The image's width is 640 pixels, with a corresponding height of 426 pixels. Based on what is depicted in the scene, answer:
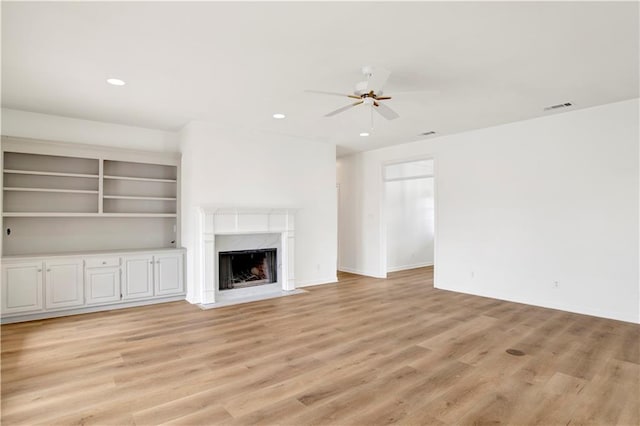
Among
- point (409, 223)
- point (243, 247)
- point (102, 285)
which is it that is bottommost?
point (102, 285)

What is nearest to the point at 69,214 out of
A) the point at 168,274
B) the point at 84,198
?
the point at 84,198

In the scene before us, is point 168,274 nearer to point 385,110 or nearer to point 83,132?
point 83,132

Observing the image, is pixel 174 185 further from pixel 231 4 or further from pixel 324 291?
pixel 231 4

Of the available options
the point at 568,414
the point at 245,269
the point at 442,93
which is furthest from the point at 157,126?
the point at 568,414

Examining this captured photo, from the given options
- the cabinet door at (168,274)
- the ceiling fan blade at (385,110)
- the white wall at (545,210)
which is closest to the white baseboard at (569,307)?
the white wall at (545,210)

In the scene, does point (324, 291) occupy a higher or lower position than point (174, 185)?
lower

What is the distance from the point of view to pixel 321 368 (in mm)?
3029

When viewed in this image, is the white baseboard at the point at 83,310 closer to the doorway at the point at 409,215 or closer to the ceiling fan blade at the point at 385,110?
the ceiling fan blade at the point at 385,110

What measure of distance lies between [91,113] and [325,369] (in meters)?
4.64

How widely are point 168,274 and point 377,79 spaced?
418 centimetres

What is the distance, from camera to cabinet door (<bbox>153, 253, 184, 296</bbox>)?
5281mm

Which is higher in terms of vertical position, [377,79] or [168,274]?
[377,79]

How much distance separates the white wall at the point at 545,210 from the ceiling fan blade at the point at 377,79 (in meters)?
3.22

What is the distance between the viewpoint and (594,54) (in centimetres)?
314
